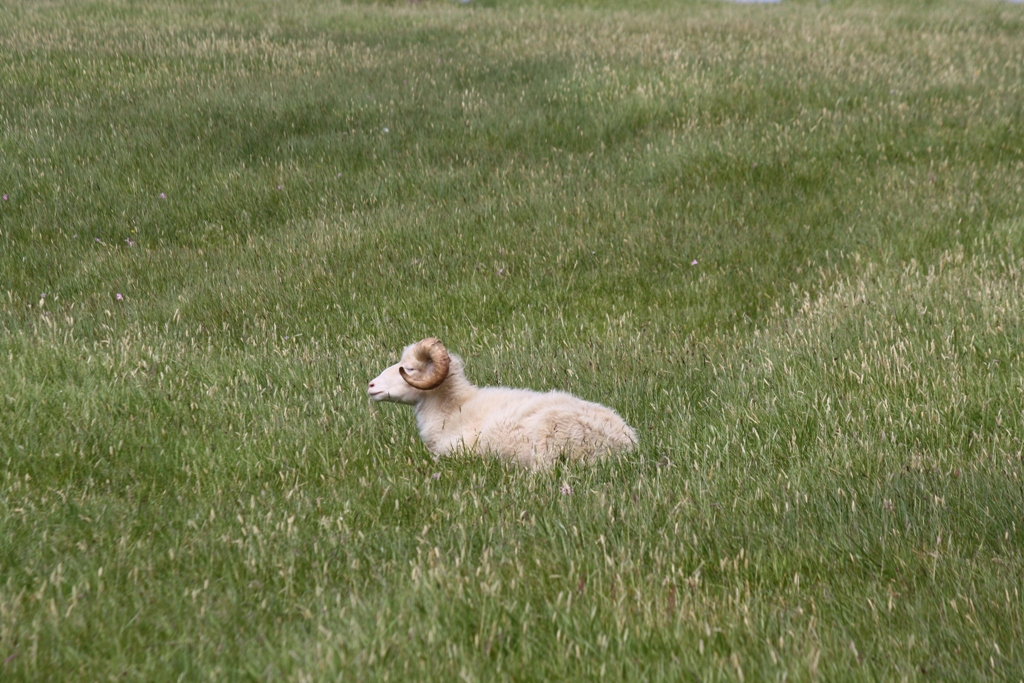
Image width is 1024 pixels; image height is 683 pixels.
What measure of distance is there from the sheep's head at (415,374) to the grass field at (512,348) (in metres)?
0.24

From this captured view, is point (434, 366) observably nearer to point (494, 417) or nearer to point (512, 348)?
point (494, 417)

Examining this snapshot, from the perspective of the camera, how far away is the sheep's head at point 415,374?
598 centimetres

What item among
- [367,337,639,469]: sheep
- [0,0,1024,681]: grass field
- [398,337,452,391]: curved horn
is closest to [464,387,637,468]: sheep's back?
[367,337,639,469]: sheep

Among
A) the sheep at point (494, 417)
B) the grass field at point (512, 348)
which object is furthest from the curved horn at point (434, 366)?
the grass field at point (512, 348)

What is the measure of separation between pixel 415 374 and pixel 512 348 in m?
2.06

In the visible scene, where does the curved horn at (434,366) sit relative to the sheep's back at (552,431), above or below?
above

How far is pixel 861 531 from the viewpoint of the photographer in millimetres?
4113

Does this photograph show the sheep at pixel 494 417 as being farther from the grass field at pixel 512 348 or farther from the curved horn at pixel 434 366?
the grass field at pixel 512 348

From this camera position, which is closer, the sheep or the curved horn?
the sheep

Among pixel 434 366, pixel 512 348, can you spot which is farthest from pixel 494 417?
pixel 512 348

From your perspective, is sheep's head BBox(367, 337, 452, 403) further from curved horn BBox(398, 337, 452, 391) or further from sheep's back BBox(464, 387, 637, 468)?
sheep's back BBox(464, 387, 637, 468)

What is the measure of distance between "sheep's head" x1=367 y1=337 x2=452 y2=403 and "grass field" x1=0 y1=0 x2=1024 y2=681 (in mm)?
239

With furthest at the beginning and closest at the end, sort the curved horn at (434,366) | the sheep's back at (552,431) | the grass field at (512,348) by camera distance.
Result: the curved horn at (434,366)
the sheep's back at (552,431)
the grass field at (512,348)

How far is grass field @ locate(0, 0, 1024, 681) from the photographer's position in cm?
359
